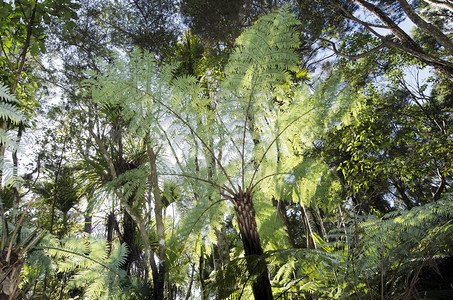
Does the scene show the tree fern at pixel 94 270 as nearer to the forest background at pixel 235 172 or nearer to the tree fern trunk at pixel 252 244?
the forest background at pixel 235 172

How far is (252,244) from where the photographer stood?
1824 millimetres

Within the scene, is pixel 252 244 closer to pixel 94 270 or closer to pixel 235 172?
pixel 235 172

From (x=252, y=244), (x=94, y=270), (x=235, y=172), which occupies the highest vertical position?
(x=235, y=172)

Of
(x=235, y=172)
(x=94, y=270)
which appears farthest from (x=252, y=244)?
(x=94, y=270)

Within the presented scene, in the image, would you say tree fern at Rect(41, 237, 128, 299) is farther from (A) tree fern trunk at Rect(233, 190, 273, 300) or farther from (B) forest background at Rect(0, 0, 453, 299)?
(A) tree fern trunk at Rect(233, 190, 273, 300)

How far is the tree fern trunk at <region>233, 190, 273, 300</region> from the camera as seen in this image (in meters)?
1.55

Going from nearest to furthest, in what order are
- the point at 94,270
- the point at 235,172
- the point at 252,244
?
the point at 252,244, the point at 94,270, the point at 235,172

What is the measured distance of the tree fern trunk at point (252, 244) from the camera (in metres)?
1.55

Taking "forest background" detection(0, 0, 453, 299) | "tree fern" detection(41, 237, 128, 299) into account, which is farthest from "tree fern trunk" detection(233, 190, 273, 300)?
"tree fern" detection(41, 237, 128, 299)

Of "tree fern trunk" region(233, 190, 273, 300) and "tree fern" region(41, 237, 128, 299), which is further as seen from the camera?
"tree fern" region(41, 237, 128, 299)

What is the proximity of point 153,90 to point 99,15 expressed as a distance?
4872mm

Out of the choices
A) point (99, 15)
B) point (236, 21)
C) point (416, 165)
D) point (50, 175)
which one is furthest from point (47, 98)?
point (416, 165)

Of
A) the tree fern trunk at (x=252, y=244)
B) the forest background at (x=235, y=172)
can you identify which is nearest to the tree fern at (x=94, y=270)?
the forest background at (x=235, y=172)

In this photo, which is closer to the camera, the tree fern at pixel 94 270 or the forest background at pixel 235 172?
the forest background at pixel 235 172
